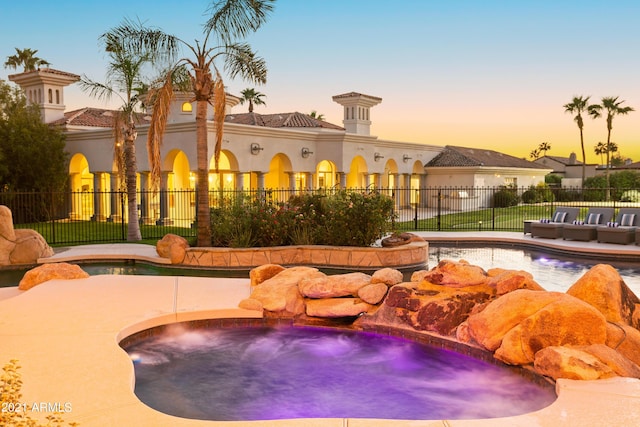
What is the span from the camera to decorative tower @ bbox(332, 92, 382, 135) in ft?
118

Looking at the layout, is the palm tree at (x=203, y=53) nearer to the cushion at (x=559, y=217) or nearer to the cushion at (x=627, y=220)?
the cushion at (x=559, y=217)

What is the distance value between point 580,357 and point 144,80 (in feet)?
55.0

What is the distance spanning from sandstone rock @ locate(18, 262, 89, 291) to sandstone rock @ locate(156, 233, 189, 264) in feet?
10.6

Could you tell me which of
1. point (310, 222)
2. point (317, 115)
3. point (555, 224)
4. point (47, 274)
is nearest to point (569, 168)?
point (317, 115)

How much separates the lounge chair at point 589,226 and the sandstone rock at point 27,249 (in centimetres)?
1553

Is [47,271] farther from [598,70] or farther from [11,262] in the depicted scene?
[598,70]

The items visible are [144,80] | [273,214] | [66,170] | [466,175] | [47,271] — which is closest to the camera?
[47,271]

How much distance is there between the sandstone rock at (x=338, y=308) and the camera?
870 centimetres

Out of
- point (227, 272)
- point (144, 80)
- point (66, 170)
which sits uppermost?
point (144, 80)

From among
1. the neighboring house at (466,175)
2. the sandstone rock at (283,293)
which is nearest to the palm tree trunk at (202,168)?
the sandstone rock at (283,293)

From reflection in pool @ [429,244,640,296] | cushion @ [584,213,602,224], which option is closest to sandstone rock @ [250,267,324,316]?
reflection in pool @ [429,244,640,296]

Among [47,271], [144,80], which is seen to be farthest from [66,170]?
[47,271]

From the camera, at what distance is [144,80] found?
19047 mm

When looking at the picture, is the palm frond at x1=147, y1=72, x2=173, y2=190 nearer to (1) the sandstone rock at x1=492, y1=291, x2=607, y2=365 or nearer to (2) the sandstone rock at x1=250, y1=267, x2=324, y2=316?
(2) the sandstone rock at x1=250, y1=267, x2=324, y2=316
